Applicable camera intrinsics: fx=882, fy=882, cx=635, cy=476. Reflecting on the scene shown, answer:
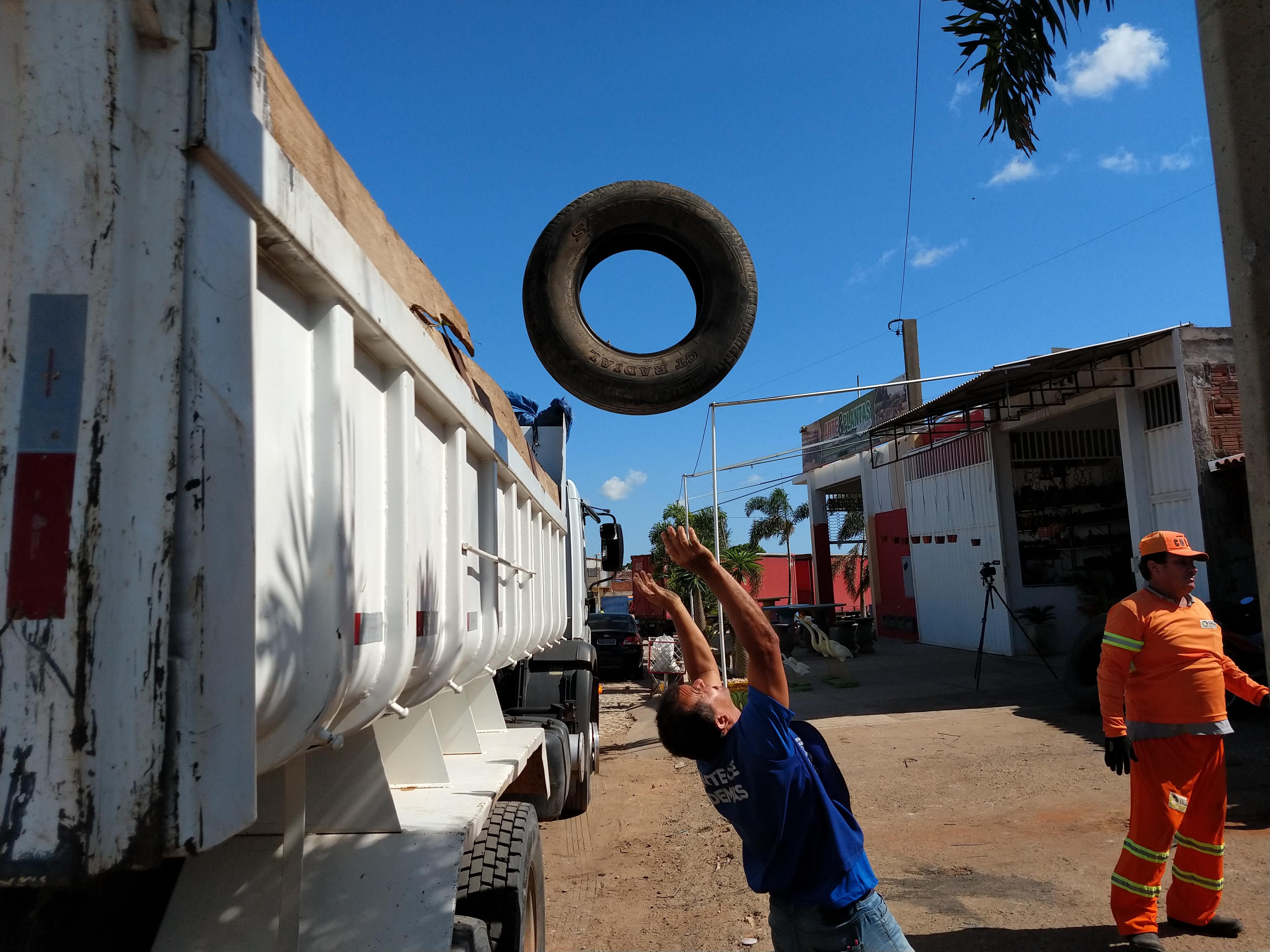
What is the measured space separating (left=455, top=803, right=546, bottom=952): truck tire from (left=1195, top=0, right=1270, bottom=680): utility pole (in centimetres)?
239

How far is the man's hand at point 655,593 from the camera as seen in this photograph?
346 cm

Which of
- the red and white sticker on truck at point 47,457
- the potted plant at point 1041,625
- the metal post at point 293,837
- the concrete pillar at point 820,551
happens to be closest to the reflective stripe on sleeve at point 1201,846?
the metal post at point 293,837

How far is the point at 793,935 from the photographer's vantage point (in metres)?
2.62

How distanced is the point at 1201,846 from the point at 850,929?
298 cm

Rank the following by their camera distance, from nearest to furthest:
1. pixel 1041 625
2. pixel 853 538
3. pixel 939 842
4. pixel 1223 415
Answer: pixel 939 842
pixel 1223 415
pixel 1041 625
pixel 853 538

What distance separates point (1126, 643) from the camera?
4.64m

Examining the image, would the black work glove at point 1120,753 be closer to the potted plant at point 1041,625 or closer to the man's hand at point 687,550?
the man's hand at point 687,550

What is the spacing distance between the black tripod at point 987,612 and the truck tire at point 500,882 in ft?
38.7

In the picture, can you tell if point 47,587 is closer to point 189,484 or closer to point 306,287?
point 189,484

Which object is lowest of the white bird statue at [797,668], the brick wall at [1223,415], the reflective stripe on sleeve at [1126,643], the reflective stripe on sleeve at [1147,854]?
the white bird statue at [797,668]

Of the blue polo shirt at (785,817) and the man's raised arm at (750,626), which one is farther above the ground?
the man's raised arm at (750,626)

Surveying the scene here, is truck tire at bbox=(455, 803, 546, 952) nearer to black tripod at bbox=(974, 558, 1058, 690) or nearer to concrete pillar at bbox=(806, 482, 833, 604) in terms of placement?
black tripod at bbox=(974, 558, 1058, 690)

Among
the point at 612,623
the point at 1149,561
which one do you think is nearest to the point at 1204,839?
the point at 1149,561

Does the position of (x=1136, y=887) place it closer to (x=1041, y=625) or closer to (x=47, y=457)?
(x=47, y=457)
